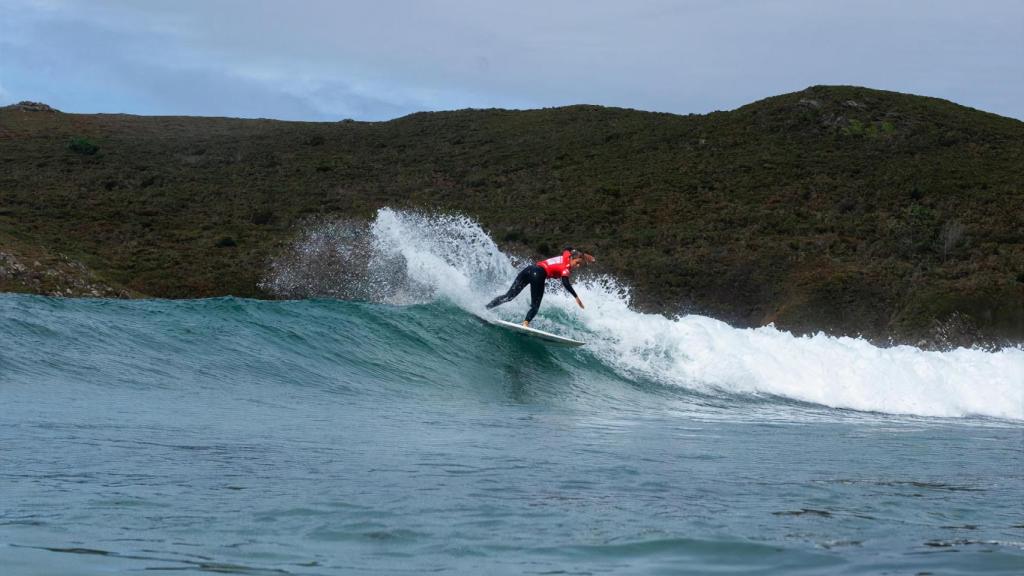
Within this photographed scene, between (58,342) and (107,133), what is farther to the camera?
(107,133)

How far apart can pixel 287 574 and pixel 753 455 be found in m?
5.57

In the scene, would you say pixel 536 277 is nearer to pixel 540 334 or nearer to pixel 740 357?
pixel 540 334

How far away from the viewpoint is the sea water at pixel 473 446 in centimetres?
523

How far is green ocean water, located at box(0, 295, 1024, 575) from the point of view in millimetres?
5129

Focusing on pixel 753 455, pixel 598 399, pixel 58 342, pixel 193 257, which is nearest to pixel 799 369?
pixel 598 399

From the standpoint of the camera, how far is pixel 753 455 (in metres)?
9.26

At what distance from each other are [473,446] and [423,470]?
1.50 meters

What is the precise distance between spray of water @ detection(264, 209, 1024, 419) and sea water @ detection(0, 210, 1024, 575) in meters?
0.08

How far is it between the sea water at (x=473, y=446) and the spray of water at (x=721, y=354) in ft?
0.26

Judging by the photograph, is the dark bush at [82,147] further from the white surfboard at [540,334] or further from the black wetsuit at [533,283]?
the black wetsuit at [533,283]

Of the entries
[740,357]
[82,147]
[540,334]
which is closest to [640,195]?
[82,147]

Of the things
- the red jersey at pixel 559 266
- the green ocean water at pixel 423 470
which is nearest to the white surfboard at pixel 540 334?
the red jersey at pixel 559 266

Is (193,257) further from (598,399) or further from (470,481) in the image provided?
(470,481)

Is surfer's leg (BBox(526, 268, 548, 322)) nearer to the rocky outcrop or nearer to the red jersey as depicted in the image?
the red jersey
